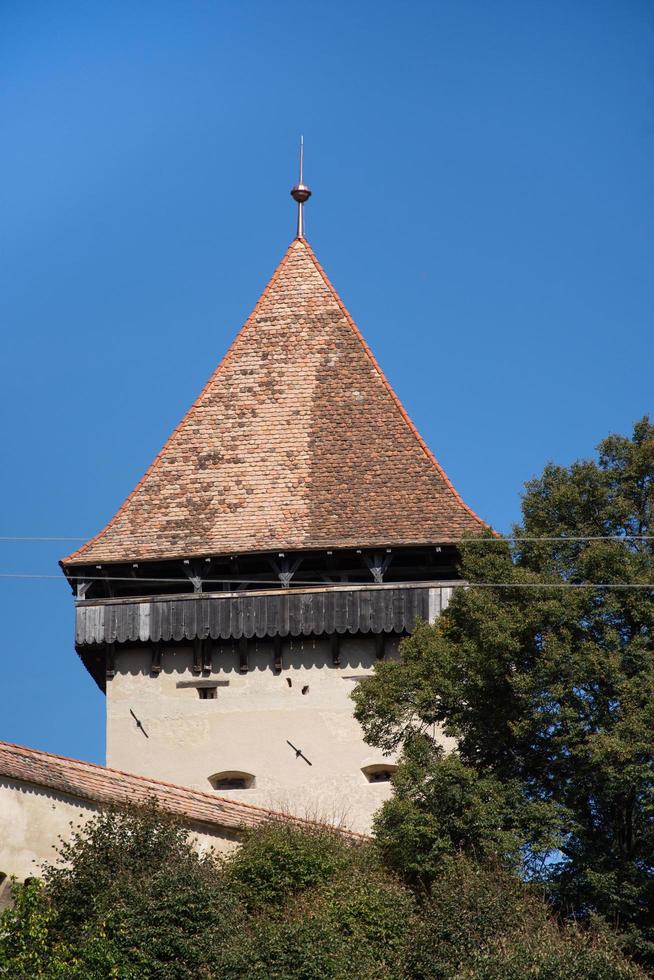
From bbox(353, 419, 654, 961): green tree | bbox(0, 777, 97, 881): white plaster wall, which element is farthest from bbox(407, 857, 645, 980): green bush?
bbox(0, 777, 97, 881): white plaster wall

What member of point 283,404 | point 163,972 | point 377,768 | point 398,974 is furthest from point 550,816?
point 283,404

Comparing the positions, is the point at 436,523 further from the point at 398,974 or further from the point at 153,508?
the point at 398,974

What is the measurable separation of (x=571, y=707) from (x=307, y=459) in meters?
8.87

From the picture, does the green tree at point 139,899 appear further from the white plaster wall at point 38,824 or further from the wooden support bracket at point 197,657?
the wooden support bracket at point 197,657

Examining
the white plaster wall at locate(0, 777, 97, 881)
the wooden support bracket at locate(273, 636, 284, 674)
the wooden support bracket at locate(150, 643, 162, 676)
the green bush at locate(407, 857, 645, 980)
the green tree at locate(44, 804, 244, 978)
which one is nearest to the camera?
the green bush at locate(407, 857, 645, 980)

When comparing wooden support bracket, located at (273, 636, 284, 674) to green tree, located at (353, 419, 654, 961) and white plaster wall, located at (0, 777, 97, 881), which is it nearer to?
green tree, located at (353, 419, 654, 961)

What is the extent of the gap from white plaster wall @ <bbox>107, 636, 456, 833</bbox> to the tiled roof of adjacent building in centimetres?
340

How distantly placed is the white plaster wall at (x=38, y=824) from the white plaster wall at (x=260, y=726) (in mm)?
4383

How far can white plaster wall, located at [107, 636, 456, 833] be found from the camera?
93.8 feet

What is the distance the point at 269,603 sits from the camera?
96.3 ft

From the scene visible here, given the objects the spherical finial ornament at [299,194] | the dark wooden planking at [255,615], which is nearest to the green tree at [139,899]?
the dark wooden planking at [255,615]

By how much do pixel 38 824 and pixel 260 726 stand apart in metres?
5.50

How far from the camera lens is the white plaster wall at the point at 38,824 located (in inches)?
932

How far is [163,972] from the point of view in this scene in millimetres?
20484
